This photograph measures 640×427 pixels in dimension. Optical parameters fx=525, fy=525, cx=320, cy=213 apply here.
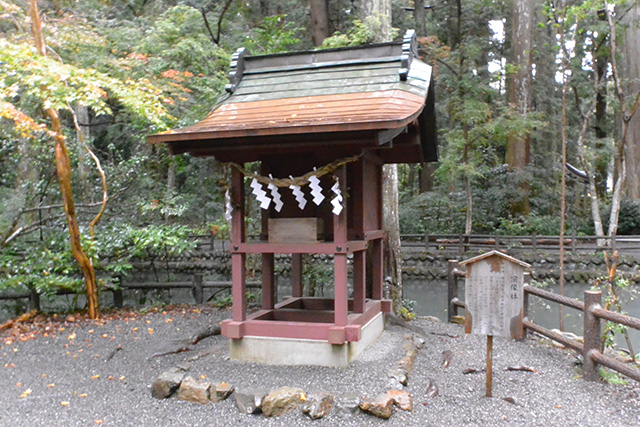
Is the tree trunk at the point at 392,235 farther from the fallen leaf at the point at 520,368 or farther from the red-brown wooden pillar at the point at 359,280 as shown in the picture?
the fallen leaf at the point at 520,368

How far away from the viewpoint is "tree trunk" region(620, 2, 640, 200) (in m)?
17.3

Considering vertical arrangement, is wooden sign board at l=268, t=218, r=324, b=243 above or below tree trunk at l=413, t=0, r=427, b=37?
below

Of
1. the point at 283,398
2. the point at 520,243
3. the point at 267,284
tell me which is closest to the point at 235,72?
the point at 267,284

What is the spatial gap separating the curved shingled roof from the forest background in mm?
715

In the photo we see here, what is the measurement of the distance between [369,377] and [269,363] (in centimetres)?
113

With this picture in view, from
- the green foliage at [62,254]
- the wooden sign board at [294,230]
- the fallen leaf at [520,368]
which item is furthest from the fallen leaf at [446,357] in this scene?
the green foliage at [62,254]

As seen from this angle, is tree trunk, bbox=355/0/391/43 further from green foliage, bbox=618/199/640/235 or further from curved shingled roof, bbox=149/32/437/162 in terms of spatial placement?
green foliage, bbox=618/199/640/235

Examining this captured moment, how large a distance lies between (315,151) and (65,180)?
4275 mm

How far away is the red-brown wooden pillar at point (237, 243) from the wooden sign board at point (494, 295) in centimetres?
234

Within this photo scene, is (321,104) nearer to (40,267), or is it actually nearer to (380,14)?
(380,14)

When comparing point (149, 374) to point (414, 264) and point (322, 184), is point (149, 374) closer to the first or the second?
point (322, 184)

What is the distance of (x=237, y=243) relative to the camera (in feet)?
18.3

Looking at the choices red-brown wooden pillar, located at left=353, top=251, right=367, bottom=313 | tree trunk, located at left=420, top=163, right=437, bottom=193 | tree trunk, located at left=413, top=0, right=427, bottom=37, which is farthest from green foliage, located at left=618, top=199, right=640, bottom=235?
red-brown wooden pillar, located at left=353, top=251, right=367, bottom=313

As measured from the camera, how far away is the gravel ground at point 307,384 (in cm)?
440
